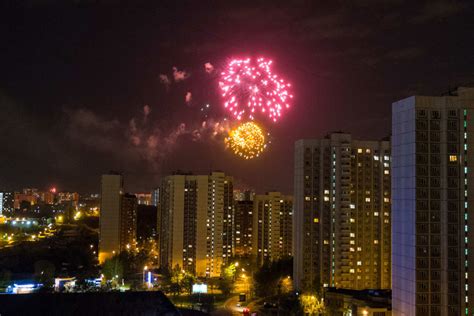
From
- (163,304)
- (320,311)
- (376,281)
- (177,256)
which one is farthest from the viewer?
(177,256)

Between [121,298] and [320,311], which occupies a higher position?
[121,298]

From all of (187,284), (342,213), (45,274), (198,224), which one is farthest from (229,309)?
(198,224)

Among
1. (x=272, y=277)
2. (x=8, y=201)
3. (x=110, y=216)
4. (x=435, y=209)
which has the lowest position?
(x=272, y=277)

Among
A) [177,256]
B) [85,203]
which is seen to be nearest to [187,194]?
[177,256]

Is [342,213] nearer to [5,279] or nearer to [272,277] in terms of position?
[272,277]

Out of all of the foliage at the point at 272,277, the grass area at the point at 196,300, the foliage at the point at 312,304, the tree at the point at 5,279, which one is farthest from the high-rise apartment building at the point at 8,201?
the foliage at the point at 312,304

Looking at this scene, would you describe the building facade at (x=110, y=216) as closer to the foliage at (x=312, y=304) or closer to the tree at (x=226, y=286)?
the tree at (x=226, y=286)

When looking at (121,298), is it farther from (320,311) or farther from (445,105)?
(445,105)
